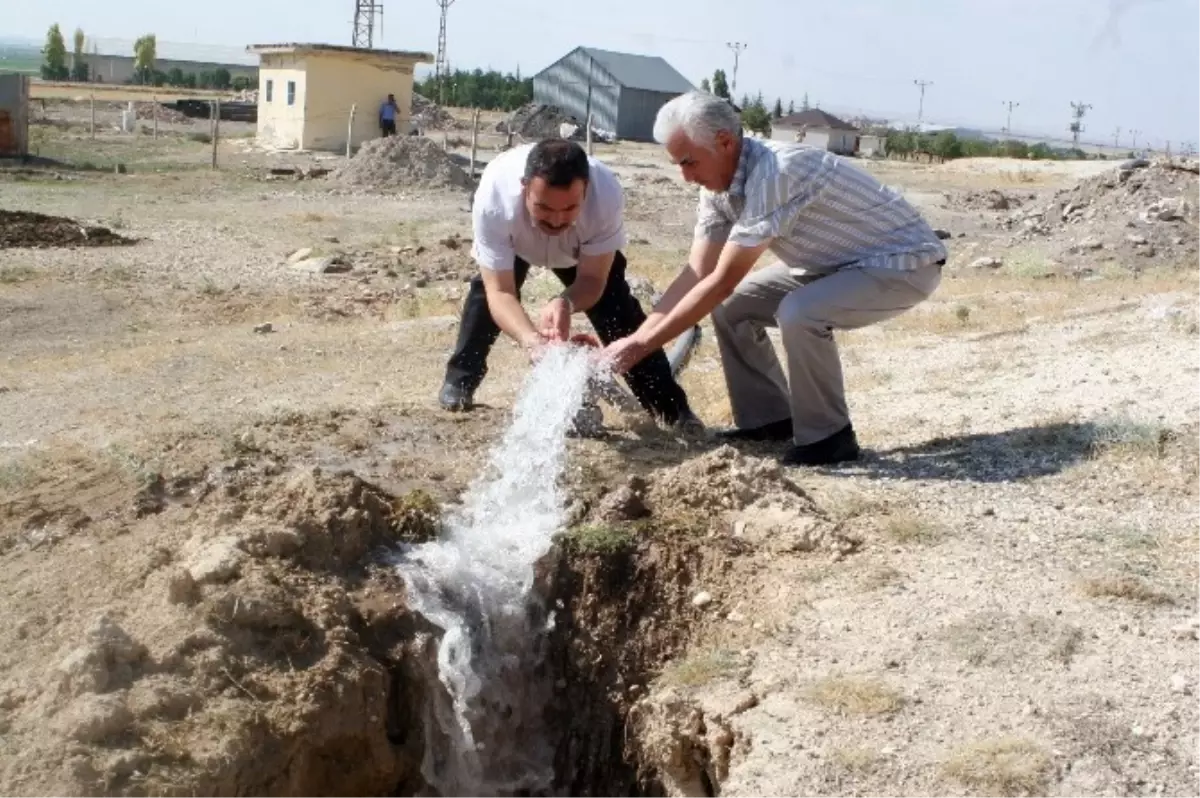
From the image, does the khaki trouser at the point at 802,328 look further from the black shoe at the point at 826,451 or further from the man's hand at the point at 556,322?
the man's hand at the point at 556,322

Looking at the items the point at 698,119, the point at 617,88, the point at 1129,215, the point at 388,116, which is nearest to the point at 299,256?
the point at 1129,215

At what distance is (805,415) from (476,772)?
214 cm

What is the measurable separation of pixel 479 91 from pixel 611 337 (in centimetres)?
6662

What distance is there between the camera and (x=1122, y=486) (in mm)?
5555

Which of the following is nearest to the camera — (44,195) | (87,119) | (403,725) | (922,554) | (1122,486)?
(403,725)

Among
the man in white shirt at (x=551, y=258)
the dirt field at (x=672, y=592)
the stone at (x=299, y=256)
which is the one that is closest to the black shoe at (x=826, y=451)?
the dirt field at (x=672, y=592)

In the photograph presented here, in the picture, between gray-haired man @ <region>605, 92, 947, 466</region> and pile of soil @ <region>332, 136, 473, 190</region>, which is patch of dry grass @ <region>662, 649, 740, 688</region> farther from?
pile of soil @ <region>332, 136, 473, 190</region>

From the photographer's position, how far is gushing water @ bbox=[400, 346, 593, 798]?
4520 millimetres

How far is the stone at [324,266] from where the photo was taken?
15.1 meters

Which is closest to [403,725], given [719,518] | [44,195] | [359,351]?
[719,518]

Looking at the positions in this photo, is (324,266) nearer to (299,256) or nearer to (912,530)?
(299,256)

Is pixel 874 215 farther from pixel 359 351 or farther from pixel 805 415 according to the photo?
pixel 359 351

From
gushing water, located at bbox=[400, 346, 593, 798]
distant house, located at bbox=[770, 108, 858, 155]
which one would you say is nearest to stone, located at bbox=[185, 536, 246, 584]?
gushing water, located at bbox=[400, 346, 593, 798]

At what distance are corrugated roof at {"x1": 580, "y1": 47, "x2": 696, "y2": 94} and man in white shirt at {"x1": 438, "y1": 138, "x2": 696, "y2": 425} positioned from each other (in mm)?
53048
